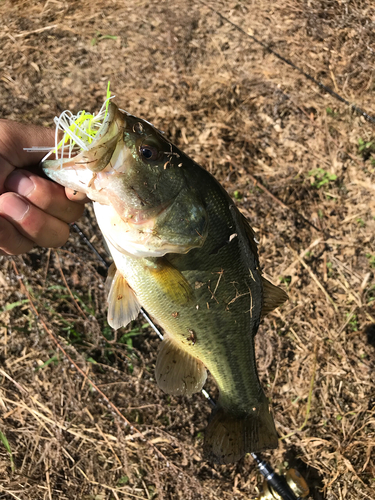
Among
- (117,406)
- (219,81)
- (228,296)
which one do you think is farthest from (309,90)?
(117,406)

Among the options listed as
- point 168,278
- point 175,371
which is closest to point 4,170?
point 168,278

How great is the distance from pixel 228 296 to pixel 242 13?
12.0 feet

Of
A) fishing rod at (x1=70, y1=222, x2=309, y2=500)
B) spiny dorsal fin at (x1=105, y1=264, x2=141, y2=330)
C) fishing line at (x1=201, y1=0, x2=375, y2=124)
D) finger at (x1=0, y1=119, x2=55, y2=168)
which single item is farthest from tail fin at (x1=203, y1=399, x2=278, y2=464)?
fishing line at (x1=201, y1=0, x2=375, y2=124)

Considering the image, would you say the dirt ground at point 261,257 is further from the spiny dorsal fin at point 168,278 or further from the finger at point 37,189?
the spiny dorsal fin at point 168,278

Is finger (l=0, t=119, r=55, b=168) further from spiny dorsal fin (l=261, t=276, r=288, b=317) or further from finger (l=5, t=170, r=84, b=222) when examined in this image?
spiny dorsal fin (l=261, t=276, r=288, b=317)

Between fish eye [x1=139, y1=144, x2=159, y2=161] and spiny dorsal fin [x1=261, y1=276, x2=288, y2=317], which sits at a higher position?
fish eye [x1=139, y1=144, x2=159, y2=161]

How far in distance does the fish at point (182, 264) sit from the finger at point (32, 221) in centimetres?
29

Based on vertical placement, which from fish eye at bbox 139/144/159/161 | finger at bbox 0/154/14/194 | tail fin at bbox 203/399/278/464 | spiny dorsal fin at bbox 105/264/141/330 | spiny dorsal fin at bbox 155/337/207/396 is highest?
fish eye at bbox 139/144/159/161

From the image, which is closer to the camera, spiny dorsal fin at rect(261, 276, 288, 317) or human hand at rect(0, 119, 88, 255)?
human hand at rect(0, 119, 88, 255)

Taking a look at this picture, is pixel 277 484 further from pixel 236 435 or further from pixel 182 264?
pixel 182 264

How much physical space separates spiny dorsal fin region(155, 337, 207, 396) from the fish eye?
0.98 m

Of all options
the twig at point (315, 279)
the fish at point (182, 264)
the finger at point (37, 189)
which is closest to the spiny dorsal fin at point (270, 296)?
the fish at point (182, 264)

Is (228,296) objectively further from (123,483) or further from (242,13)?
(242,13)

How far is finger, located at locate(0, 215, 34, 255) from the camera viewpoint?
5.97 feet
